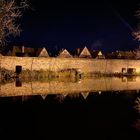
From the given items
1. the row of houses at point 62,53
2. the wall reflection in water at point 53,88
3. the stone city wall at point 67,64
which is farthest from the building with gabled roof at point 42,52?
the wall reflection in water at point 53,88

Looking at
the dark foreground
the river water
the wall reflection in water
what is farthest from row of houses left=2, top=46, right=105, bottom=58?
the dark foreground

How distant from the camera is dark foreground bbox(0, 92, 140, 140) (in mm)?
11336

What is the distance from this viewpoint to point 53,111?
1569cm

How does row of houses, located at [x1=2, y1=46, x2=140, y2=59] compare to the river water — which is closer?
the river water

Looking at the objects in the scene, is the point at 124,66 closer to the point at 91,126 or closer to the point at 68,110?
the point at 68,110

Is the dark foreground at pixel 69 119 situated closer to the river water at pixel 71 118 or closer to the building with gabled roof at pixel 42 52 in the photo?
the river water at pixel 71 118

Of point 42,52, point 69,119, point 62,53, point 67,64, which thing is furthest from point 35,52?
point 69,119

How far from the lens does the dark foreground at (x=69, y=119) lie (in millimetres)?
11336

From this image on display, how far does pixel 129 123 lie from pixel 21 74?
29.0 meters

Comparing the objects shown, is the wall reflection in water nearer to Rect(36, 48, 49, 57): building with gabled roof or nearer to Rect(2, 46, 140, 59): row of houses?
Rect(2, 46, 140, 59): row of houses

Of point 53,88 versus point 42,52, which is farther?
point 42,52

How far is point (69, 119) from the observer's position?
540 inches

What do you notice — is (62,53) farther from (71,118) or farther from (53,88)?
(71,118)

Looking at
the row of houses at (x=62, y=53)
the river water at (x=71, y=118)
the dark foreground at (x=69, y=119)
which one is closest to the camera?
the dark foreground at (x=69, y=119)
